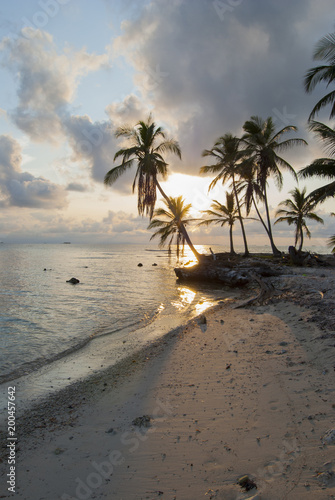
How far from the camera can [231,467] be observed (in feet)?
9.30

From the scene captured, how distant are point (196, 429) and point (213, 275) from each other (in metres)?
15.6

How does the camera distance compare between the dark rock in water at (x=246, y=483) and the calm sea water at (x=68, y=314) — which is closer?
the dark rock in water at (x=246, y=483)

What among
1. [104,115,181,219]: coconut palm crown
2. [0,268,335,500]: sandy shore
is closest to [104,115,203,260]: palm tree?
[104,115,181,219]: coconut palm crown

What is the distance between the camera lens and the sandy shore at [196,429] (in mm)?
2693

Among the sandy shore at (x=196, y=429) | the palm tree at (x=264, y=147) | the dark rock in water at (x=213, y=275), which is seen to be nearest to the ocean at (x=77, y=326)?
the dark rock in water at (x=213, y=275)

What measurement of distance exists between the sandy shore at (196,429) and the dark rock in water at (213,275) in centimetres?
1087

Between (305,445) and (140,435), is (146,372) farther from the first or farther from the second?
(305,445)

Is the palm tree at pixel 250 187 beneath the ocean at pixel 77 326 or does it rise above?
above

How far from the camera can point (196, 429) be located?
3523 millimetres

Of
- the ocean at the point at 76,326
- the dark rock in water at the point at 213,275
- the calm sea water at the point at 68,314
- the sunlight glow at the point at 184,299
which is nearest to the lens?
the ocean at the point at 76,326

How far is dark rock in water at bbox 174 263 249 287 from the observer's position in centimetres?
1705

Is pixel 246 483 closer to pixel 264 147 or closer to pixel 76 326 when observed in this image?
pixel 76 326

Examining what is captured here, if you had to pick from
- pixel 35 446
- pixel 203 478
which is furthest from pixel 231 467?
pixel 35 446

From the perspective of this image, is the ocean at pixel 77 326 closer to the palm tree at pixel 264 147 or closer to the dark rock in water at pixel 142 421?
the dark rock in water at pixel 142 421
